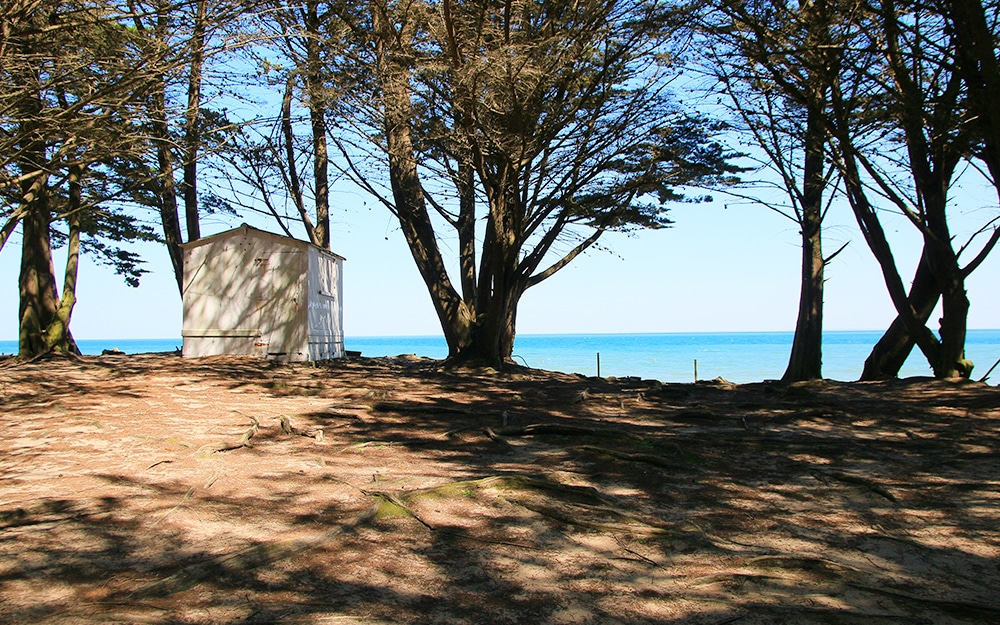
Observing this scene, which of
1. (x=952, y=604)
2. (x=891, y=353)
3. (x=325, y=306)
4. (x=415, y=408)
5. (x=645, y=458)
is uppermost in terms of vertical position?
(x=325, y=306)

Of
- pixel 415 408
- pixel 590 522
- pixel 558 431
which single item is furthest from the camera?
pixel 415 408

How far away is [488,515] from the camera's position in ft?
11.1

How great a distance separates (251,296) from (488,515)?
397 inches

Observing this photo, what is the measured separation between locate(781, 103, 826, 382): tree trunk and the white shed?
8215mm

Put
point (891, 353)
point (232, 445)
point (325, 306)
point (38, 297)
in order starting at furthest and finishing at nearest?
1. point (325, 306)
2. point (38, 297)
3. point (891, 353)
4. point (232, 445)

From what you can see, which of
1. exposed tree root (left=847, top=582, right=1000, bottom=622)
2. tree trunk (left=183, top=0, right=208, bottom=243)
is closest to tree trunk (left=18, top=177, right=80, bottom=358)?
tree trunk (left=183, top=0, right=208, bottom=243)

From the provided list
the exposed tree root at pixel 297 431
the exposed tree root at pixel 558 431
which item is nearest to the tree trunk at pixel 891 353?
the exposed tree root at pixel 558 431

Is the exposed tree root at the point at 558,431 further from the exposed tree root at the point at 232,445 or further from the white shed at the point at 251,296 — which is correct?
the white shed at the point at 251,296

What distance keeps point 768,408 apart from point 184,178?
13446 millimetres

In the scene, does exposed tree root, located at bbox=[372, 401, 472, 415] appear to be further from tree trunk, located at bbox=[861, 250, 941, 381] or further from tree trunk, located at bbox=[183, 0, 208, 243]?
tree trunk, located at bbox=[861, 250, 941, 381]

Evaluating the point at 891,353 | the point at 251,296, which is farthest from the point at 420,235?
the point at 891,353

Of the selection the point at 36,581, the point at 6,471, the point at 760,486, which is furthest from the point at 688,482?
the point at 6,471

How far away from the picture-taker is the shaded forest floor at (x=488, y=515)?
2.45 meters

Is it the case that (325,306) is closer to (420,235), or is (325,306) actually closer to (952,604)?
(420,235)
